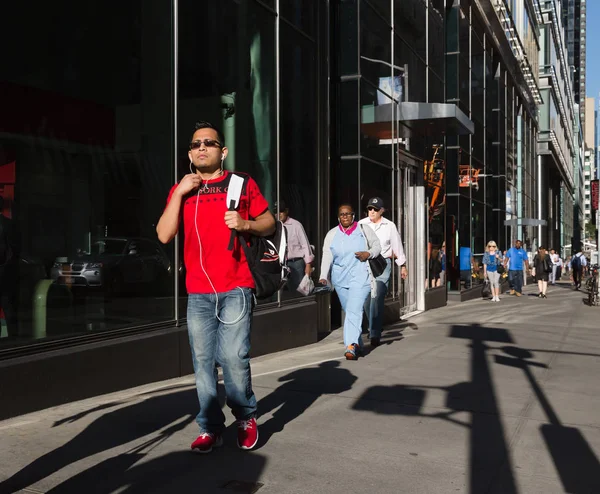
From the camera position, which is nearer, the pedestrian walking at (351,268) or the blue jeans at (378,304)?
the pedestrian walking at (351,268)

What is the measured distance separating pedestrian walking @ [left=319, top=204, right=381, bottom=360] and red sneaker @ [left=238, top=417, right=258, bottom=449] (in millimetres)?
3904

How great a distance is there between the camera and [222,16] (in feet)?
28.5

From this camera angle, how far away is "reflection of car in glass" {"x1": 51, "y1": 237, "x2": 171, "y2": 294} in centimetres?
630

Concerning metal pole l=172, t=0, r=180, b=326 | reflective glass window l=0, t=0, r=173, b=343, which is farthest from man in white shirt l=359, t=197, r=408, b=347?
reflective glass window l=0, t=0, r=173, b=343

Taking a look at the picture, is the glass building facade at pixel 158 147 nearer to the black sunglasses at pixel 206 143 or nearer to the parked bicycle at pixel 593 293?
the black sunglasses at pixel 206 143

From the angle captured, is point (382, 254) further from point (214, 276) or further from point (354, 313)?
point (214, 276)

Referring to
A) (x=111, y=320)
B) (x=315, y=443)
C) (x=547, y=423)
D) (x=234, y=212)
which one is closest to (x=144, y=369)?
(x=111, y=320)

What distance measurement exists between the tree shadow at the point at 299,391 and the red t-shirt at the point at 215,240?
1130 mm

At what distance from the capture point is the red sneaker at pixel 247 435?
4555 mm

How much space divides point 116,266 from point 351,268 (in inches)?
119

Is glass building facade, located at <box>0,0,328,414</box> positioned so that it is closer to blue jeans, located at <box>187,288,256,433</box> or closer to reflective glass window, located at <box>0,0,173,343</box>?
reflective glass window, located at <box>0,0,173,343</box>

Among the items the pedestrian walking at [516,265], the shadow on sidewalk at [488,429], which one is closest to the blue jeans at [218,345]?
the shadow on sidewalk at [488,429]

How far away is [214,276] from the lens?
4.43 meters

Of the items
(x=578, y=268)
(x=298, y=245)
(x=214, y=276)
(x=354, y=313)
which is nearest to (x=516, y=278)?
(x=578, y=268)
